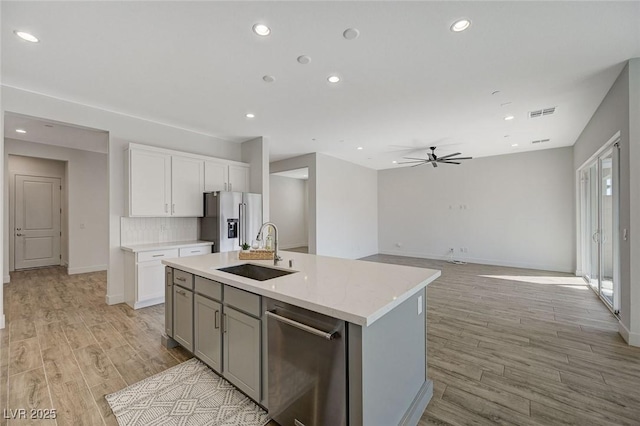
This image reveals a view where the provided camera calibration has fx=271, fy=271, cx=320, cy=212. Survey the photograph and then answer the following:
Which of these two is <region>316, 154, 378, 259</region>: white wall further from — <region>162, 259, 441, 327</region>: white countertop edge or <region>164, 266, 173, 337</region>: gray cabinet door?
<region>162, 259, 441, 327</region>: white countertop edge

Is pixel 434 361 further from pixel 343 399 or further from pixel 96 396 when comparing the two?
pixel 96 396

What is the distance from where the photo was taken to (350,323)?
52.2 inches

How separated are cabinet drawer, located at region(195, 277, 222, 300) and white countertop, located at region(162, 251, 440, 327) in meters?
0.07

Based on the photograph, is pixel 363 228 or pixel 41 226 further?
pixel 363 228

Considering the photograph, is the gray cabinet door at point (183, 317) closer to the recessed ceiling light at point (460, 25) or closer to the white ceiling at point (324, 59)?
the white ceiling at point (324, 59)

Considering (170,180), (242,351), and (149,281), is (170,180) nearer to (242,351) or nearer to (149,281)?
(149,281)

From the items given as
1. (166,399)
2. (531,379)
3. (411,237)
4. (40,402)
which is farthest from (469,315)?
(411,237)

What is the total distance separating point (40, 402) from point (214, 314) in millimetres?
1328

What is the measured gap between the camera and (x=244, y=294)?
187 cm

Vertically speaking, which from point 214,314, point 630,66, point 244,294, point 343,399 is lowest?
point 343,399

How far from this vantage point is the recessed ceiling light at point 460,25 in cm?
218

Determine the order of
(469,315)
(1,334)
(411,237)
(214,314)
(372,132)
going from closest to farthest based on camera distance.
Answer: (214,314) < (1,334) < (469,315) < (372,132) < (411,237)

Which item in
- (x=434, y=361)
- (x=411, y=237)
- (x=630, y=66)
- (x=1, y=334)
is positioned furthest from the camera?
(x=411, y=237)

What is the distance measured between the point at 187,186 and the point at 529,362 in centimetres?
507
